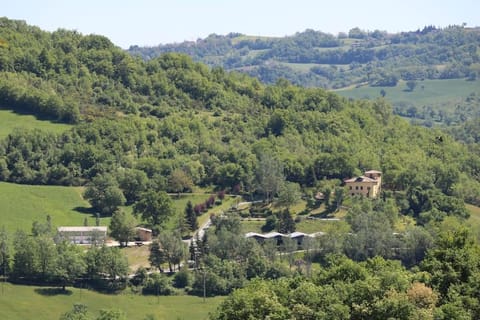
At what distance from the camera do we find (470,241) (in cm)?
6072

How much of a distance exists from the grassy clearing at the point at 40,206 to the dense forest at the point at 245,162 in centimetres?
225

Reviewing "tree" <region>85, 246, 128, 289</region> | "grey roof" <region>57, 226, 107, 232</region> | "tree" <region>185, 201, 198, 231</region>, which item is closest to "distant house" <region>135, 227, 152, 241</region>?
"grey roof" <region>57, 226, 107, 232</region>

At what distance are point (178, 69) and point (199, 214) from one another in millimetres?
50657

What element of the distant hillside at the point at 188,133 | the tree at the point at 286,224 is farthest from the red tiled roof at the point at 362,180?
the tree at the point at 286,224

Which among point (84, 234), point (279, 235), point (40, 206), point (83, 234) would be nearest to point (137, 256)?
point (84, 234)

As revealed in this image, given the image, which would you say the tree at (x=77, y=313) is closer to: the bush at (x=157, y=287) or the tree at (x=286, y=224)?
the bush at (x=157, y=287)

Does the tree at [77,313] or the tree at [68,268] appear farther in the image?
the tree at [68,268]

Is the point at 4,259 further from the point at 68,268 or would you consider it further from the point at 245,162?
the point at 245,162

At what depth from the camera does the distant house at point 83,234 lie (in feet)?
312

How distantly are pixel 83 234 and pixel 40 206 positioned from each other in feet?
29.2

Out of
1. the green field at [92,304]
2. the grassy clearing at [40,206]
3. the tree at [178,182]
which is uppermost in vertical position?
the tree at [178,182]

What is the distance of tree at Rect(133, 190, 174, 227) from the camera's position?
101 metres

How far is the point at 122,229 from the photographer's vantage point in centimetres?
9575

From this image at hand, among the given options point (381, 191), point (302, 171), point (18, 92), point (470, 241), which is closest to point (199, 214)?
point (302, 171)
